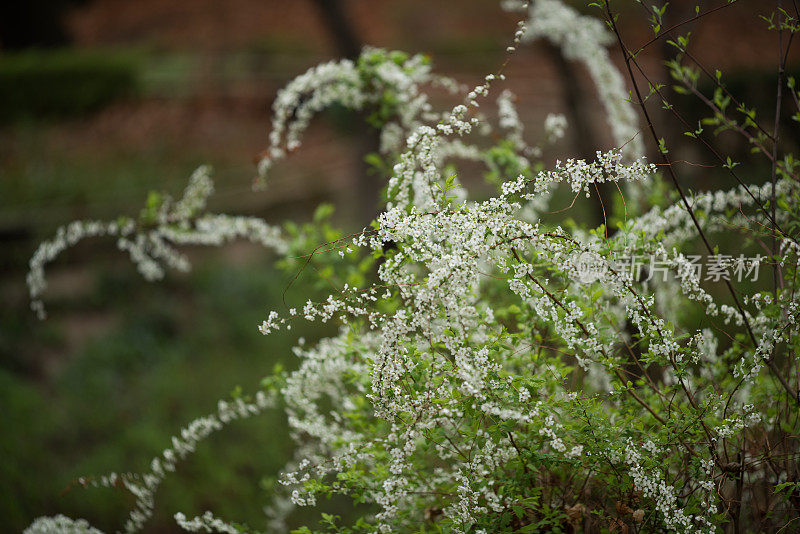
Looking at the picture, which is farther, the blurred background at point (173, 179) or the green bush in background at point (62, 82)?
the green bush in background at point (62, 82)

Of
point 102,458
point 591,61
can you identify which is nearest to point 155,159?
point 102,458

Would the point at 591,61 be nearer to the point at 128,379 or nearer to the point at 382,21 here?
the point at 128,379

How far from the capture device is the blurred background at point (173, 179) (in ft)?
16.4

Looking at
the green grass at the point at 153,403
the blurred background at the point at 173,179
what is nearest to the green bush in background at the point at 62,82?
the blurred background at the point at 173,179

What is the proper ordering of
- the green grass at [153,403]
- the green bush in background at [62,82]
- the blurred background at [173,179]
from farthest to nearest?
the green bush in background at [62,82]
the blurred background at [173,179]
the green grass at [153,403]

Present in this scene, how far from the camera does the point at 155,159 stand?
9.38 metres

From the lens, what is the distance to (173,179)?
8.78m

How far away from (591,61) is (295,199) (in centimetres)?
621

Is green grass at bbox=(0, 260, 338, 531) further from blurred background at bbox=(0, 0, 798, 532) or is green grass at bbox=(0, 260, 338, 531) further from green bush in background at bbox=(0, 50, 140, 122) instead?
green bush in background at bbox=(0, 50, 140, 122)

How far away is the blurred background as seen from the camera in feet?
16.4

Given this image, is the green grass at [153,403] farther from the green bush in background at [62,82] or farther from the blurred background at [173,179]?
the green bush in background at [62,82]

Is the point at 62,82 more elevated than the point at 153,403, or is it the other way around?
the point at 62,82

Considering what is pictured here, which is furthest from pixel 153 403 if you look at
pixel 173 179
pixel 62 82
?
pixel 62 82

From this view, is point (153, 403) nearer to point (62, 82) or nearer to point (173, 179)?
point (173, 179)
